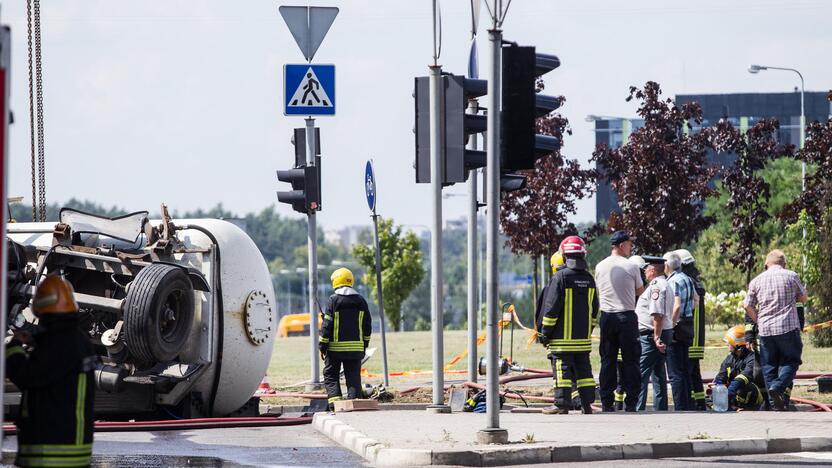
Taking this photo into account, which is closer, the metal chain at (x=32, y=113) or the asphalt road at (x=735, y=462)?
the asphalt road at (x=735, y=462)

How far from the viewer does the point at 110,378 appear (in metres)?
14.2

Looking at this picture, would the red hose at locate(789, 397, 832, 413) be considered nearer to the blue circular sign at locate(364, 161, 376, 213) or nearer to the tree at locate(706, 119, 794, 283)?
the blue circular sign at locate(364, 161, 376, 213)

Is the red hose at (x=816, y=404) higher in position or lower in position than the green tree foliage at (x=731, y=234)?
lower

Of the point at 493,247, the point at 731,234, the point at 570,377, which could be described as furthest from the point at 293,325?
the point at 493,247

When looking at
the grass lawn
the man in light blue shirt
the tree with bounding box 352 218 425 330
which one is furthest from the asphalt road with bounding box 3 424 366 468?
the tree with bounding box 352 218 425 330

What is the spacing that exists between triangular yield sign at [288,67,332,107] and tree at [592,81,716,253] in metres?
14.2

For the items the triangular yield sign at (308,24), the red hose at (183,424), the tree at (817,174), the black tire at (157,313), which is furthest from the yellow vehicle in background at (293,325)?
the black tire at (157,313)

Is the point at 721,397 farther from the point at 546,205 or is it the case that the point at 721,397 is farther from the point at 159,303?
the point at 546,205

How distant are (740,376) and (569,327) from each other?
2333mm

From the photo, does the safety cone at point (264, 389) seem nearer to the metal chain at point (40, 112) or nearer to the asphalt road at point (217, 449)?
the metal chain at point (40, 112)

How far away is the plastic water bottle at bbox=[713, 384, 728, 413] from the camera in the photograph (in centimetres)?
1580

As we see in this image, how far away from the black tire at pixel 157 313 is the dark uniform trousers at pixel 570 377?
12.0 feet

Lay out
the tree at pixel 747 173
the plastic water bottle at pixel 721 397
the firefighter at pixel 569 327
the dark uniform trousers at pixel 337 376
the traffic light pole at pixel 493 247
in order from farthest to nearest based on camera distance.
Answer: the tree at pixel 747 173
the dark uniform trousers at pixel 337 376
the plastic water bottle at pixel 721 397
the firefighter at pixel 569 327
the traffic light pole at pixel 493 247

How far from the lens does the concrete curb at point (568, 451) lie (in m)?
11.2
